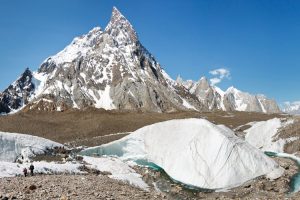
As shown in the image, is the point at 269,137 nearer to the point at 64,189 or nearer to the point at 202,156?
the point at 202,156

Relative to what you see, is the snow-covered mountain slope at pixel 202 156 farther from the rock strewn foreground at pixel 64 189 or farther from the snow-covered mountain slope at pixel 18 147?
the snow-covered mountain slope at pixel 18 147

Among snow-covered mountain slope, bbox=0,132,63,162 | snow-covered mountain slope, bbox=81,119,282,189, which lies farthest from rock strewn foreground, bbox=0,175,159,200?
snow-covered mountain slope, bbox=0,132,63,162

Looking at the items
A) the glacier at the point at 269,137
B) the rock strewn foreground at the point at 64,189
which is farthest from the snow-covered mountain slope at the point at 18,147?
the glacier at the point at 269,137

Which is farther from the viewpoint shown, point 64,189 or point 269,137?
point 269,137

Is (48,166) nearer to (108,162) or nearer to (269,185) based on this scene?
(108,162)

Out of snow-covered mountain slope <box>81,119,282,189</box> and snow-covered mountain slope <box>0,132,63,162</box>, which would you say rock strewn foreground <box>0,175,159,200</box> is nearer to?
snow-covered mountain slope <box>81,119,282,189</box>

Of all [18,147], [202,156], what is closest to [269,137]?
[202,156]
